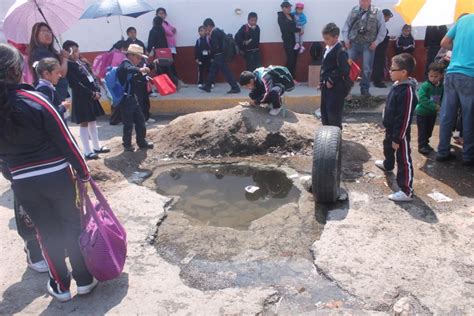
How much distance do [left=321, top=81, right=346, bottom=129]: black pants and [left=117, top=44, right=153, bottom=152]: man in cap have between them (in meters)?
2.58

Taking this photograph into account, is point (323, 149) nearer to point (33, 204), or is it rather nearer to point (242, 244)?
point (242, 244)

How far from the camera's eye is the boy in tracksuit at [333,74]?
574 centimetres

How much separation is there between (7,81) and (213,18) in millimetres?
7971

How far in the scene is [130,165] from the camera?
6223 millimetres

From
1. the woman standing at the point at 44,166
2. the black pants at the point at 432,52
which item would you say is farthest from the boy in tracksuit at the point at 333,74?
the black pants at the point at 432,52

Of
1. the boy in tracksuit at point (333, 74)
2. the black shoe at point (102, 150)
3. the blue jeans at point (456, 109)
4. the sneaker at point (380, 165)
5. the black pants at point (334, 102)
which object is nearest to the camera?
the blue jeans at point (456, 109)

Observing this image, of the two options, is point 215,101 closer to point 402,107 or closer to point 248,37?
point 248,37

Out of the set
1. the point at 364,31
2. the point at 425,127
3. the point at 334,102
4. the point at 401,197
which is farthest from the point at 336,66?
the point at 364,31

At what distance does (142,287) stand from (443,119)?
14.5ft

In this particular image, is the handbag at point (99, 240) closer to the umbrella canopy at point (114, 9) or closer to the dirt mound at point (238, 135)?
the dirt mound at point (238, 135)

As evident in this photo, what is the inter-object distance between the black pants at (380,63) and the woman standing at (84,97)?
6141mm

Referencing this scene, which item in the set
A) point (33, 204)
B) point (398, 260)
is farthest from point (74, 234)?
point (398, 260)

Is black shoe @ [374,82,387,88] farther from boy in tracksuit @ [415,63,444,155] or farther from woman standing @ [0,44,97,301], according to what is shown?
woman standing @ [0,44,97,301]

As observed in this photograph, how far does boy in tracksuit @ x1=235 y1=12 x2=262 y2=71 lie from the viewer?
9.60 metres
